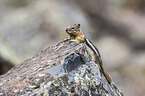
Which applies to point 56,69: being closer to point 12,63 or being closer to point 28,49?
point 12,63

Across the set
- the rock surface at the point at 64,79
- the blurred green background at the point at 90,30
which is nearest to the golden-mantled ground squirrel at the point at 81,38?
the rock surface at the point at 64,79

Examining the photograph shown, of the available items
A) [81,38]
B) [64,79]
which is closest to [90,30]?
[81,38]

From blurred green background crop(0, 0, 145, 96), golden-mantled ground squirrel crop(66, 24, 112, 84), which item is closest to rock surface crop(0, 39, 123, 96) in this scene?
golden-mantled ground squirrel crop(66, 24, 112, 84)

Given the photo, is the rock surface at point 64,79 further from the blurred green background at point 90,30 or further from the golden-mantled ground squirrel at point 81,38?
the blurred green background at point 90,30

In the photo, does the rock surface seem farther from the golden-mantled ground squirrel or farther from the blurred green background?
the blurred green background

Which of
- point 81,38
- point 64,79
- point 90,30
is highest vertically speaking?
point 90,30

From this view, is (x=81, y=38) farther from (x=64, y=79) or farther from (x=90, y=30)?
(x=90, y=30)

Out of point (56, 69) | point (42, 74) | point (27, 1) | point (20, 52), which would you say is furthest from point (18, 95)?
point (27, 1)

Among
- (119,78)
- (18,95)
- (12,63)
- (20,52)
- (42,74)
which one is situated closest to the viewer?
(18,95)
